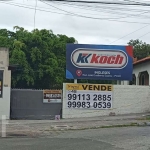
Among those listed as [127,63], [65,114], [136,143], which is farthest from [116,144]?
[127,63]

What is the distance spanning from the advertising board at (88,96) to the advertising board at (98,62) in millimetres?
844

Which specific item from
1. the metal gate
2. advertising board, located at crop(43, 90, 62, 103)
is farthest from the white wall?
the metal gate

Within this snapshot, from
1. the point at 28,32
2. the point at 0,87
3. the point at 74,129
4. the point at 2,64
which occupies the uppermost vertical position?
the point at 28,32

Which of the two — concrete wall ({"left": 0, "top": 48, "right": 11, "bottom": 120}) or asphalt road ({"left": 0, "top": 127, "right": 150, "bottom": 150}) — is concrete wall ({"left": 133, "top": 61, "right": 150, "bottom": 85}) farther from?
asphalt road ({"left": 0, "top": 127, "right": 150, "bottom": 150})

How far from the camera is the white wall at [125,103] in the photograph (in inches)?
941

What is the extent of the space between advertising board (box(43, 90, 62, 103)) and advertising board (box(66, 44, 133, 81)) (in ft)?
4.85

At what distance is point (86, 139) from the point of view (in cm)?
1359

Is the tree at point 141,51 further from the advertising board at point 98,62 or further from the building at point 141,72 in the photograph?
the advertising board at point 98,62

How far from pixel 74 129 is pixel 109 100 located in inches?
292

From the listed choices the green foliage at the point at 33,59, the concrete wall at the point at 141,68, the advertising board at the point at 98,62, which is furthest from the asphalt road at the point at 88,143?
the concrete wall at the point at 141,68

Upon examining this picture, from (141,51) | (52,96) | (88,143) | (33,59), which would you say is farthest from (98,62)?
(141,51)

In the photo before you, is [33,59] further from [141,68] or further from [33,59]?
[141,68]

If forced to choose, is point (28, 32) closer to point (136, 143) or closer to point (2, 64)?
point (2, 64)

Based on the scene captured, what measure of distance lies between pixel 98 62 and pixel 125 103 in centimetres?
347
